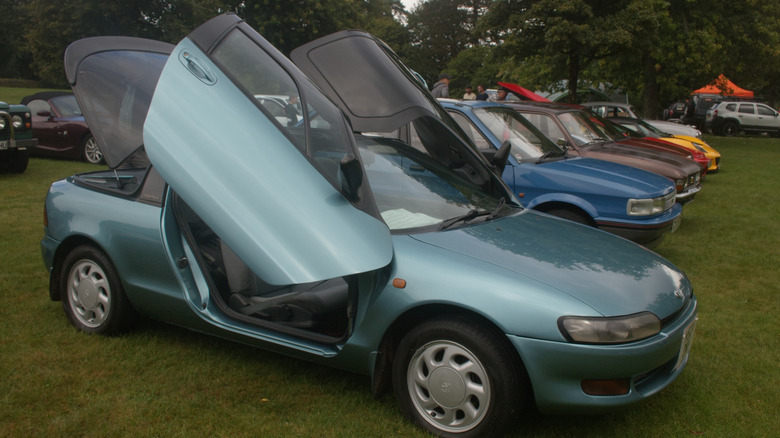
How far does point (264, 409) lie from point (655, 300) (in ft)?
6.68

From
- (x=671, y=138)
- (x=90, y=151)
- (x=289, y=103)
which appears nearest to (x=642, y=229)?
(x=289, y=103)

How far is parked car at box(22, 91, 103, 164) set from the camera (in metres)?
12.2

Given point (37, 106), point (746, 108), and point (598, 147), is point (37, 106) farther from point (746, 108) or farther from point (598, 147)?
point (746, 108)

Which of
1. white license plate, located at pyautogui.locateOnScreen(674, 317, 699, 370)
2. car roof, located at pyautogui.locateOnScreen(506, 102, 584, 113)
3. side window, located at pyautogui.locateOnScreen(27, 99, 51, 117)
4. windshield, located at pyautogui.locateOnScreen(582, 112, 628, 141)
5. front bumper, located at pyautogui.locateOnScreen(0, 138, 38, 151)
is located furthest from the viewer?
side window, located at pyautogui.locateOnScreen(27, 99, 51, 117)

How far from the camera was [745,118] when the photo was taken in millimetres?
28766

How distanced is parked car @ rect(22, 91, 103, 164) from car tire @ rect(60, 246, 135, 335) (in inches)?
348

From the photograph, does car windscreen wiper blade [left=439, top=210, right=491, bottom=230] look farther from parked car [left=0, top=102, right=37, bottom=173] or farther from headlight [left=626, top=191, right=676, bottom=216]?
parked car [left=0, top=102, right=37, bottom=173]

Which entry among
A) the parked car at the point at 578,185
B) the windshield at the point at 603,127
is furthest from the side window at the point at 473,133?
the windshield at the point at 603,127

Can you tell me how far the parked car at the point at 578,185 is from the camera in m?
5.94

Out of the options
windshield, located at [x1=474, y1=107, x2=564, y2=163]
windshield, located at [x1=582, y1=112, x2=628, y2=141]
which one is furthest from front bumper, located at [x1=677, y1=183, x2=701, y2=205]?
windshield, located at [x1=474, y1=107, x2=564, y2=163]

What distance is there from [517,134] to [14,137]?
27.2ft

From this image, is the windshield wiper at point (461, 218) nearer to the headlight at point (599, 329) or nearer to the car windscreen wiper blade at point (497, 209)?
the car windscreen wiper blade at point (497, 209)

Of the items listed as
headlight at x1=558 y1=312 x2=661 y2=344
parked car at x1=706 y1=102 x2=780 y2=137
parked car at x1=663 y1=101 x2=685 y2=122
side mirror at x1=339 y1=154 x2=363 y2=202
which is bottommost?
parked car at x1=663 y1=101 x2=685 y2=122

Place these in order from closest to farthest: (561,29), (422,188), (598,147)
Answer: (422,188) → (598,147) → (561,29)
